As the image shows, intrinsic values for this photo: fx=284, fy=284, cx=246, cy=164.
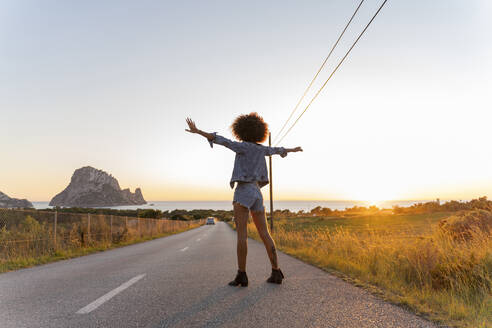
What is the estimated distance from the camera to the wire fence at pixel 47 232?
30.2 feet

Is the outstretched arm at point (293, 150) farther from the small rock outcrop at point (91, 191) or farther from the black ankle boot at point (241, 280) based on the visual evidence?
the small rock outcrop at point (91, 191)

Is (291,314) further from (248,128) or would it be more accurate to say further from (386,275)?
(386,275)

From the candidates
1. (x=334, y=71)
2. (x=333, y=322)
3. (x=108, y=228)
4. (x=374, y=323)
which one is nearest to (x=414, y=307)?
(x=374, y=323)

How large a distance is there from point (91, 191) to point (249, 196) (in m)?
127

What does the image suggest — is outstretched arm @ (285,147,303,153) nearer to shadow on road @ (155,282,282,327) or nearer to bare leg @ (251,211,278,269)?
bare leg @ (251,211,278,269)

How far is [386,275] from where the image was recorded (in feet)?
16.2

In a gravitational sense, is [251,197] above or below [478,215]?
above

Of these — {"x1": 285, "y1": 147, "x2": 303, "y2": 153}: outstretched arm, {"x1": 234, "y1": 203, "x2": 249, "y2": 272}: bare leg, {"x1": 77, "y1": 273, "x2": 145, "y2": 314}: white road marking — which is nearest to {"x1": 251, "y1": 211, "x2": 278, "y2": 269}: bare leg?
{"x1": 234, "y1": 203, "x2": 249, "y2": 272}: bare leg

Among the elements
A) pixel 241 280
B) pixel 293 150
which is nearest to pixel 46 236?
pixel 241 280

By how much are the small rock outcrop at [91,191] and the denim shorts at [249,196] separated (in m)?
120

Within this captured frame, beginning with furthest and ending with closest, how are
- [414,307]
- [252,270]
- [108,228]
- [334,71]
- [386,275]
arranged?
1. [108,228]
2. [334,71]
3. [252,270]
4. [386,275]
5. [414,307]

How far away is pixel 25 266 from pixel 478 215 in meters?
13.8

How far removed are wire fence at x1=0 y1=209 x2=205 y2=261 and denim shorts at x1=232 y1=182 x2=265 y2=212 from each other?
8.35 meters

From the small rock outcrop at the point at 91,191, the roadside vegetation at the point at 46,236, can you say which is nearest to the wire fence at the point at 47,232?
the roadside vegetation at the point at 46,236
